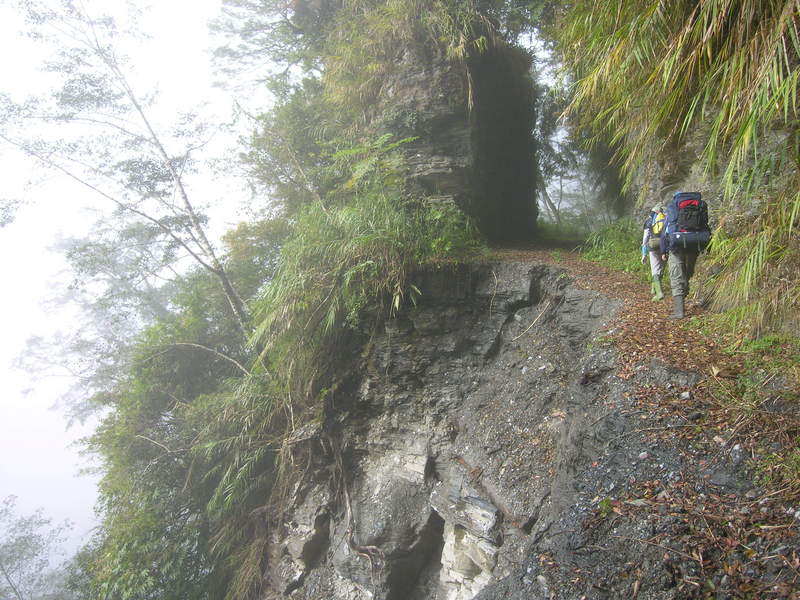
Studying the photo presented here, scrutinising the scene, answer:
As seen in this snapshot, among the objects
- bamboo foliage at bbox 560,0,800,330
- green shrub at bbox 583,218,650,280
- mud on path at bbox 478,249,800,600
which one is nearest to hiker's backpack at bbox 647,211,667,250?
bamboo foliage at bbox 560,0,800,330

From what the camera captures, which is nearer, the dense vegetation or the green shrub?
the dense vegetation

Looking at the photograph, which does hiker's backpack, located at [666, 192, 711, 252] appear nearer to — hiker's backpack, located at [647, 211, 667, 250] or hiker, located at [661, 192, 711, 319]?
hiker, located at [661, 192, 711, 319]

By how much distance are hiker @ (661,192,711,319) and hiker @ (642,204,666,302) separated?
336 millimetres

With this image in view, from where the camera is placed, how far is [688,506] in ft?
7.80

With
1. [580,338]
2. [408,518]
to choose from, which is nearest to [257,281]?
[408,518]

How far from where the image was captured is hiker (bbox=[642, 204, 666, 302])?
4.37m

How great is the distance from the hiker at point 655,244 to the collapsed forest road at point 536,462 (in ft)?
1.25

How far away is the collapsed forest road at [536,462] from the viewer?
228 cm

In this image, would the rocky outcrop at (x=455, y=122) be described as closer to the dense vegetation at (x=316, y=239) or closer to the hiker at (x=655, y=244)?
the dense vegetation at (x=316, y=239)

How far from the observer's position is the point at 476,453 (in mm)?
4707

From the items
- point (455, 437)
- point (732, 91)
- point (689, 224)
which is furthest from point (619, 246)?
point (732, 91)

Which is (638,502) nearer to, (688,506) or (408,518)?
(688,506)

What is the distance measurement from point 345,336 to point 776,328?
487 cm

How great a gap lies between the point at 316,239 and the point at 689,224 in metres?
4.65
